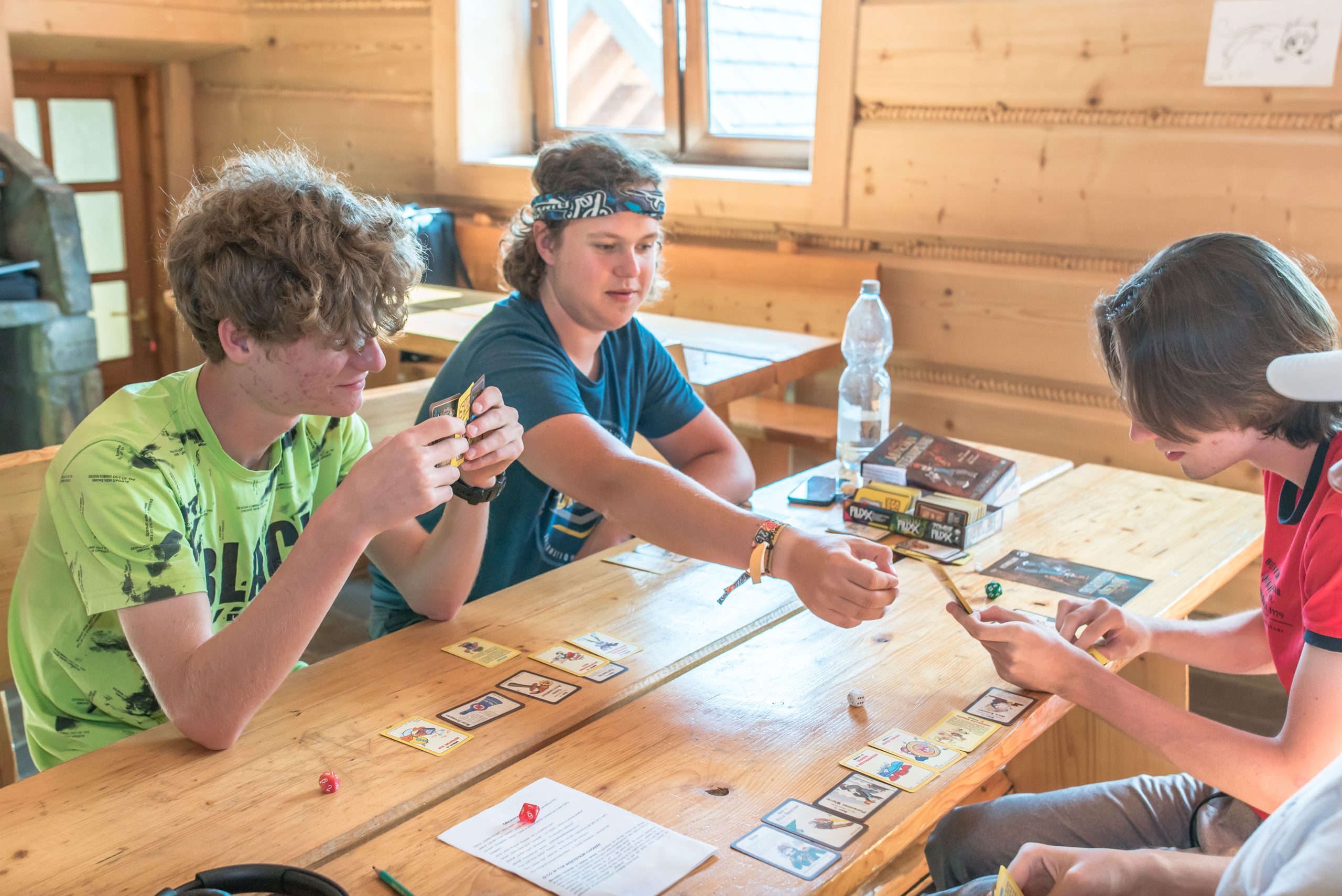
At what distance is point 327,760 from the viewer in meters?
1.30

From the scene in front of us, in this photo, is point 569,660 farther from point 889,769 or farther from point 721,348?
point 721,348

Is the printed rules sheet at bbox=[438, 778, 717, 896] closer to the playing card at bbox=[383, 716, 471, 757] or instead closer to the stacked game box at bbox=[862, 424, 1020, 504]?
the playing card at bbox=[383, 716, 471, 757]

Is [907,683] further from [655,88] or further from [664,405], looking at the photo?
[655,88]

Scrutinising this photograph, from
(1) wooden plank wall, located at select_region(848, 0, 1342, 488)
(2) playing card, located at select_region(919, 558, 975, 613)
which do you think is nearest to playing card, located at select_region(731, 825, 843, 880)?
(2) playing card, located at select_region(919, 558, 975, 613)

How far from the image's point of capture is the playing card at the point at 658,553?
1.94 meters

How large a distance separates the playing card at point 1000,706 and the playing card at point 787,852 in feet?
1.26

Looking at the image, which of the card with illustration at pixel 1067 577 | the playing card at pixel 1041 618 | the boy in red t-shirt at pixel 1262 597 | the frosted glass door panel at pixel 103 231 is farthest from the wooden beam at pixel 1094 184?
the frosted glass door panel at pixel 103 231

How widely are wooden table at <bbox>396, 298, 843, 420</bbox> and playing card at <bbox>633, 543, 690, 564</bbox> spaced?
1127 millimetres

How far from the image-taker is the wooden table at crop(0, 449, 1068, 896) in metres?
1.13

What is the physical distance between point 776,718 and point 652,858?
338mm

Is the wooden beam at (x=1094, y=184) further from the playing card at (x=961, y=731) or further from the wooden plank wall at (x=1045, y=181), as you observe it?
the playing card at (x=961, y=731)

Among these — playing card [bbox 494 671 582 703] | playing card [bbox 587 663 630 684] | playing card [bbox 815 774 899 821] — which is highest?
playing card [bbox 587 663 630 684]

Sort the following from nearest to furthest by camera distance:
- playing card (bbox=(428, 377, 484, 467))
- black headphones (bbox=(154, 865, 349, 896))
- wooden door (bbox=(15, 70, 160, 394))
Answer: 1. black headphones (bbox=(154, 865, 349, 896))
2. playing card (bbox=(428, 377, 484, 467))
3. wooden door (bbox=(15, 70, 160, 394))

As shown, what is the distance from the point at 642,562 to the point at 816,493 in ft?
1.57
